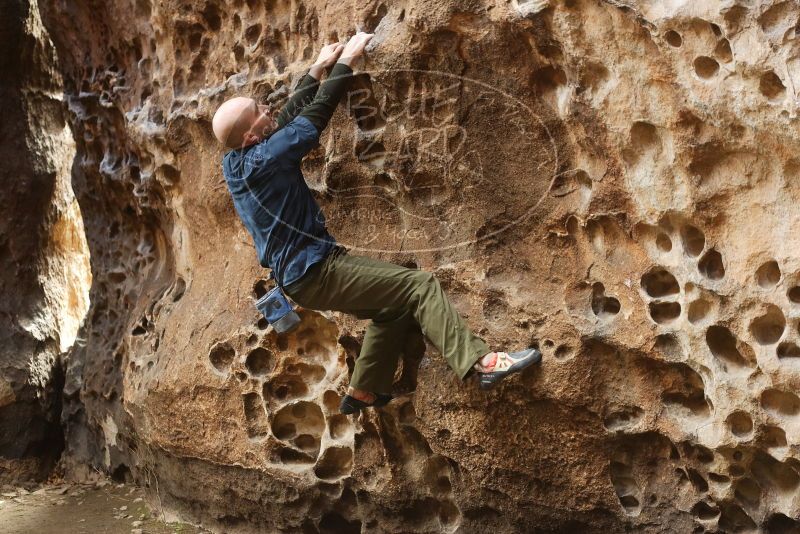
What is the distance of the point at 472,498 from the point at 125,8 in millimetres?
3093

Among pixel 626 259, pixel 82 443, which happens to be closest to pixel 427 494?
pixel 626 259

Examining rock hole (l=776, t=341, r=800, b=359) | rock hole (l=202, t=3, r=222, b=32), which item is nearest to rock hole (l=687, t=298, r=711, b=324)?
rock hole (l=776, t=341, r=800, b=359)

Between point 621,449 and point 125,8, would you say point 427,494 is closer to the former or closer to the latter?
Result: point 621,449

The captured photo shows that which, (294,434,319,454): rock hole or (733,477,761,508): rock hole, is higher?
(294,434,319,454): rock hole

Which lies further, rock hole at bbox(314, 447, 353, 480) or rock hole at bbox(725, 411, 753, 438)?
rock hole at bbox(314, 447, 353, 480)

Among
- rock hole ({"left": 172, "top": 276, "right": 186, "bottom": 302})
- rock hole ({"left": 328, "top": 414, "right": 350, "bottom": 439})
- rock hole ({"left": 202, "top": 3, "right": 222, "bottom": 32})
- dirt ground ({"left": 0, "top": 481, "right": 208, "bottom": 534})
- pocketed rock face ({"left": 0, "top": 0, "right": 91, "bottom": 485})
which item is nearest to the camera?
rock hole ({"left": 328, "top": 414, "right": 350, "bottom": 439})

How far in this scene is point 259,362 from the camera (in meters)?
4.14

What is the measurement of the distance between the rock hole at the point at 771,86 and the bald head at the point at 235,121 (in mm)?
1735

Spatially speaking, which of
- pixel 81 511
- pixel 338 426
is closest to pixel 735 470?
pixel 338 426

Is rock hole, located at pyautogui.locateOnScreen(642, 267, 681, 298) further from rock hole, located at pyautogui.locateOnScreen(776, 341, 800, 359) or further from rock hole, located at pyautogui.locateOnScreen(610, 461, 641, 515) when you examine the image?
rock hole, located at pyautogui.locateOnScreen(610, 461, 641, 515)

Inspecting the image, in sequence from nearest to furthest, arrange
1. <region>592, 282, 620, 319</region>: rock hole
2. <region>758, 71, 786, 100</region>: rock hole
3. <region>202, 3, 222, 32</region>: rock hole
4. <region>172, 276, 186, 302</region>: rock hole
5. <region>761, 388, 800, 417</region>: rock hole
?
<region>758, 71, 786, 100</region>: rock hole < <region>761, 388, 800, 417</region>: rock hole < <region>592, 282, 620, 319</region>: rock hole < <region>202, 3, 222, 32</region>: rock hole < <region>172, 276, 186, 302</region>: rock hole

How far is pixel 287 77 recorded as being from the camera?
404 centimetres

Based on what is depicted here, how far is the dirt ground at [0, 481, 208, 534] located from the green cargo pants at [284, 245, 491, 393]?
62.4 inches

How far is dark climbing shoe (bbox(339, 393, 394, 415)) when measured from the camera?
3670 mm
